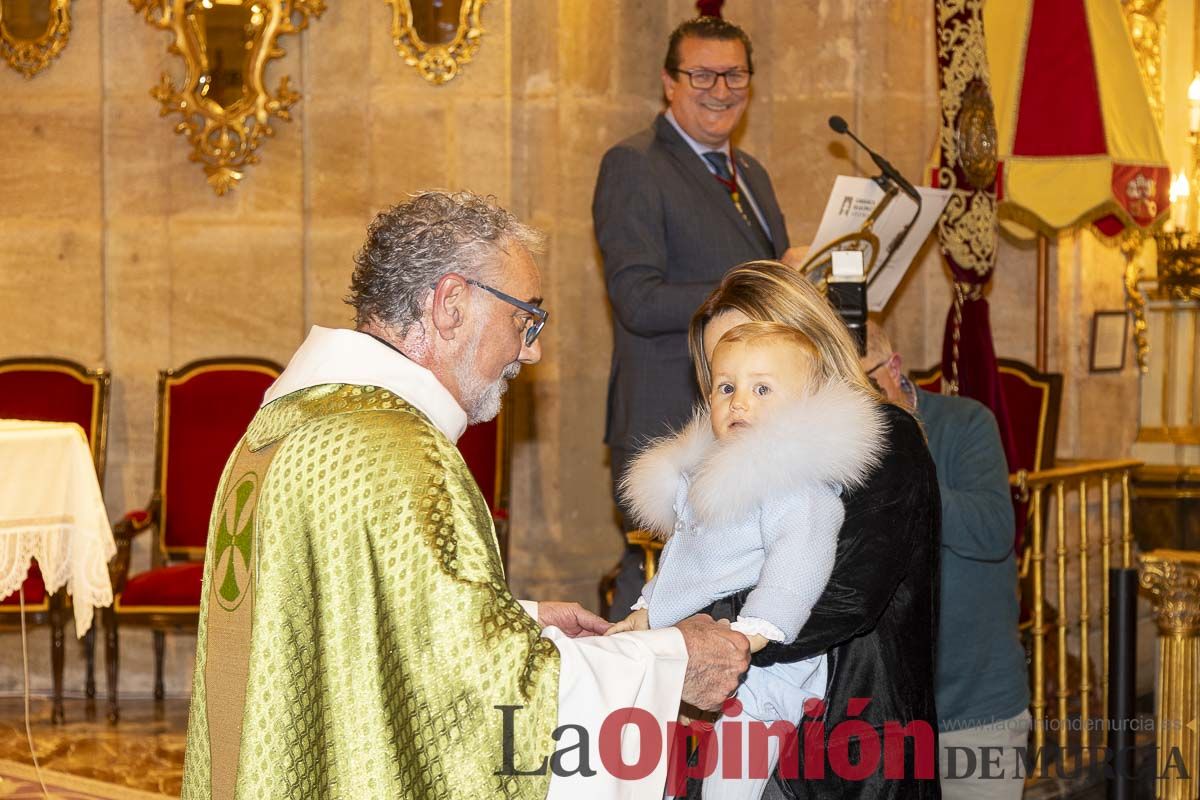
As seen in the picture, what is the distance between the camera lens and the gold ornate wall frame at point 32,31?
6453 mm

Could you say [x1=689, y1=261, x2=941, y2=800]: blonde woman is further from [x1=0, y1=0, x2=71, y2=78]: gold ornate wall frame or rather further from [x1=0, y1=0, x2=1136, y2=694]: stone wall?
[x1=0, y1=0, x2=71, y2=78]: gold ornate wall frame

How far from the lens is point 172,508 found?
623cm

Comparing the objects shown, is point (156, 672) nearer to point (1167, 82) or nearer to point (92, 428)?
point (92, 428)

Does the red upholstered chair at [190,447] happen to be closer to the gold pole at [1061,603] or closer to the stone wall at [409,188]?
the stone wall at [409,188]

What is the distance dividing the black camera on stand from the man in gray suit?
91 centimetres

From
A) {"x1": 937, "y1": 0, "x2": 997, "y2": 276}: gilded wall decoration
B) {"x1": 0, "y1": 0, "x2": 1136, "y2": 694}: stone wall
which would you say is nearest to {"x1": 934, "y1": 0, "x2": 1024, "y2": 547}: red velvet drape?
{"x1": 937, "y1": 0, "x2": 997, "y2": 276}: gilded wall decoration

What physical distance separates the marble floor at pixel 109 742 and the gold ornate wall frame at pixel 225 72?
7.49 ft

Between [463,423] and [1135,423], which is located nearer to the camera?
[463,423]

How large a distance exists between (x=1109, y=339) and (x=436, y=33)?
323cm

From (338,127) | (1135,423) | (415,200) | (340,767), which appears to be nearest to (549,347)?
(338,127)

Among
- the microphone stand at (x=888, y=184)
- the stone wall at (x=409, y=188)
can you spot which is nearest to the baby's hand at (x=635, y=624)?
the microphone stand at (x=888, y=184)

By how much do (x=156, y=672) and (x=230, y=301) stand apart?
161 cm

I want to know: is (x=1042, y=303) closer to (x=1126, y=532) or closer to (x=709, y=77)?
(x=1126, y=532)

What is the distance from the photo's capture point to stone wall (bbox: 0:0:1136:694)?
6.30 meters
